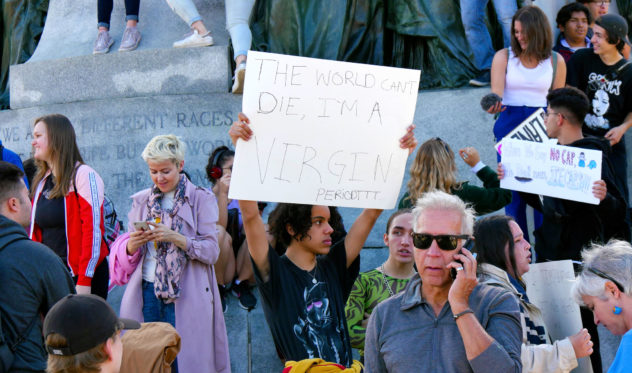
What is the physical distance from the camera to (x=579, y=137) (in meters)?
5.88

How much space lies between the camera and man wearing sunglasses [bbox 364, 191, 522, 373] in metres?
3.25

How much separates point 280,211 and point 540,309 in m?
1.46

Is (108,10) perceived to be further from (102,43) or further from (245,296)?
(245,296)

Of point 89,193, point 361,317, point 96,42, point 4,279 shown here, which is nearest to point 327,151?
point 361,317

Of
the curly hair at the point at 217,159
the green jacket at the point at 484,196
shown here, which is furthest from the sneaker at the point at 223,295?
the green jacket at the point at 484,196

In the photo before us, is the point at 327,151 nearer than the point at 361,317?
Yes

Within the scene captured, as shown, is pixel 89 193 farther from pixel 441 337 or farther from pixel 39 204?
pixel 441 337

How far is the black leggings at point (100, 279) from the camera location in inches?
232

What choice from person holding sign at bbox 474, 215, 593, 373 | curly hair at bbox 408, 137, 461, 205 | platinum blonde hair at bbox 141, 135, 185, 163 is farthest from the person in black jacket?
curly hair at bbox 408, 137, 461, 205

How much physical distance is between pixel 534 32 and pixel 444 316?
4.12m

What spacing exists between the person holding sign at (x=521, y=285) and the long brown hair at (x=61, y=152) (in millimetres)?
2762

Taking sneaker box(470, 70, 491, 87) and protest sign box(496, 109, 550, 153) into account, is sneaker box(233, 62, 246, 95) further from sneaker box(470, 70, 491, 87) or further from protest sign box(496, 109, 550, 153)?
protest sign box(496, 109, 550, 153)

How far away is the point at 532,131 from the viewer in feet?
19.9

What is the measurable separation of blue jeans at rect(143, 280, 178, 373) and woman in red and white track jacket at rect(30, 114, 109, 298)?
412 millimetres
